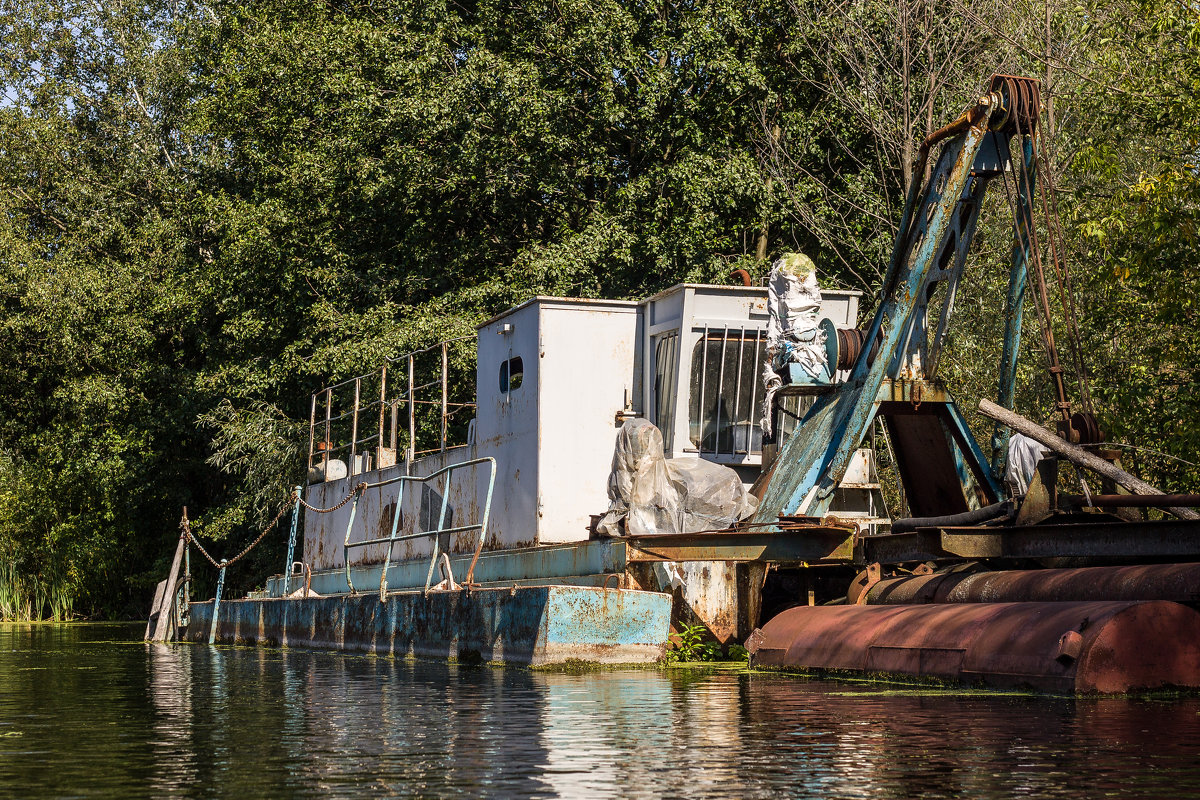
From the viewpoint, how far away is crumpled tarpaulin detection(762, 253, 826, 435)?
12.2 metres

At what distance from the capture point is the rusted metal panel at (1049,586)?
8031 millimetres

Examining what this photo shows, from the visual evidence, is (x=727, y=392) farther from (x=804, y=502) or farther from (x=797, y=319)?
(x=804, y=502)

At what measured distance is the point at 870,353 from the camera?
38.9ft

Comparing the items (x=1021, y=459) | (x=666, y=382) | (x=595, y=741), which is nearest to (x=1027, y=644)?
(x=595, y=741)

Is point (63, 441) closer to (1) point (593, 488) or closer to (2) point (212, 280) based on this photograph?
Answer: (2) point (212, 280)

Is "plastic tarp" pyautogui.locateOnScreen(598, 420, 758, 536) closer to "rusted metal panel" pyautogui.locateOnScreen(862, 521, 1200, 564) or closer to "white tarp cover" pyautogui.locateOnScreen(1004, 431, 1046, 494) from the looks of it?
"rusted metal panel" pyautogui.locateOnScreen(862, 521, 1200, 564)

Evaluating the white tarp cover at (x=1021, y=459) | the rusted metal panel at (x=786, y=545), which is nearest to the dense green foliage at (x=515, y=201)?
the white tarp cover at (x=1021, y=459)

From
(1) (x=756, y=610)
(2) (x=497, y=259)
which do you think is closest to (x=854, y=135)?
(2) (x=497, y=259)

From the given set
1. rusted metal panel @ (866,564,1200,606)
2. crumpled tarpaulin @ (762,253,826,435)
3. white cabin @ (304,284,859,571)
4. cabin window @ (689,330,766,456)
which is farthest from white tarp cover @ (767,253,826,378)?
rusted metal panel @ (866,564,1200,606)

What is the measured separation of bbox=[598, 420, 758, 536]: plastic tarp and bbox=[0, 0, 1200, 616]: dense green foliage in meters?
5.69

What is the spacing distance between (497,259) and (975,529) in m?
20.2

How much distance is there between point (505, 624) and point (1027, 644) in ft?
17.8

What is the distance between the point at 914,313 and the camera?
468 inches

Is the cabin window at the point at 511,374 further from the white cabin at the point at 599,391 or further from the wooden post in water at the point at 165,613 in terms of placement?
the wooden post in water at the point at 165,613
